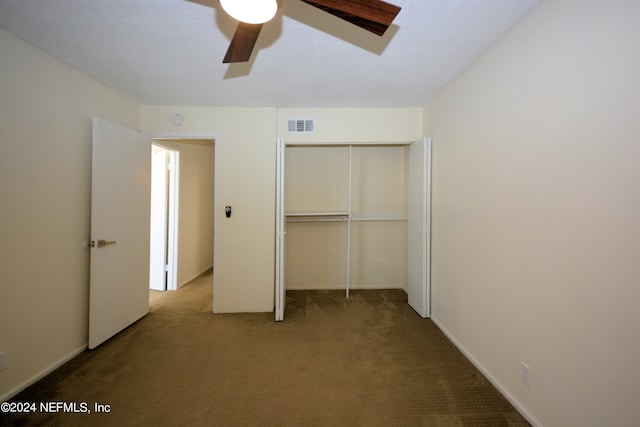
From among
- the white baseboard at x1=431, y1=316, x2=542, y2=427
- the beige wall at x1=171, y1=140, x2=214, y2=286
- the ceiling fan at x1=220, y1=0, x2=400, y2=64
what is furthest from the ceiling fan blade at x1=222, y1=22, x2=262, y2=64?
the white baseboard at x1=431, y1=316, x2=542, y2=427

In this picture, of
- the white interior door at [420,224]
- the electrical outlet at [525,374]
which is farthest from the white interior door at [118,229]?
the electrical outlet at [525,374]

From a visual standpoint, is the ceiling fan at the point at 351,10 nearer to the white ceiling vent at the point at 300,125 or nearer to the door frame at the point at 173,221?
the white ceiling vent at the point at 300,125

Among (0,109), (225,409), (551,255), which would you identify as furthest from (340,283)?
(0,109)

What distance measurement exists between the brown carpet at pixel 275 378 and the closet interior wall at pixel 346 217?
3.21ft

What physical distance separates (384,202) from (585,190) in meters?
2.48

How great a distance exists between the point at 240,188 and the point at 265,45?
1.51 meters

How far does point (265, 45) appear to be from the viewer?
5.65 feet

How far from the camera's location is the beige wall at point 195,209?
12.0 feet

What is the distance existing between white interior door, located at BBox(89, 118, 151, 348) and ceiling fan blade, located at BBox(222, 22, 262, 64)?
5.03 ft

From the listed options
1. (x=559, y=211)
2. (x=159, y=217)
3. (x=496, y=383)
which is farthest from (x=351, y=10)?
(x=159, y=217)

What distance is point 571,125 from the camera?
120cm

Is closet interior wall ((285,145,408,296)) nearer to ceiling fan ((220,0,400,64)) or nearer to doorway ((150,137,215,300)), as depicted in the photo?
doorway ((150,137,215,300))

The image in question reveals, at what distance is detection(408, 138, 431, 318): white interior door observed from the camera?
2.64 m

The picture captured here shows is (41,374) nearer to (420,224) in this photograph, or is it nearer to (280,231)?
(280,231)
